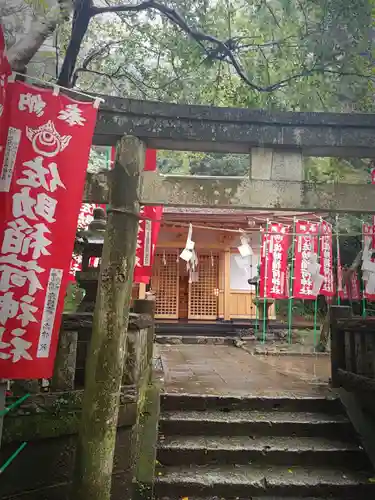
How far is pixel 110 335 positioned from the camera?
11.9 feet

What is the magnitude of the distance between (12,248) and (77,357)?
1.83m

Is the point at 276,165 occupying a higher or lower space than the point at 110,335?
higher

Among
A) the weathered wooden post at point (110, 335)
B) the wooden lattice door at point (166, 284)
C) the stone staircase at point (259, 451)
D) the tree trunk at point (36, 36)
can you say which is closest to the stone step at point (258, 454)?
the stone staircase at point (259, 451)

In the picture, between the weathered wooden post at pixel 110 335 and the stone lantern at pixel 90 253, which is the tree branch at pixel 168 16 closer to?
the stone lantern at pixel 90 253

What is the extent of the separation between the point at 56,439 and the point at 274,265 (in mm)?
9121

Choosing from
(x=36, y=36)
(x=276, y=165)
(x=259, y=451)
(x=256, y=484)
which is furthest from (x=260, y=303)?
(x=36, y=36)

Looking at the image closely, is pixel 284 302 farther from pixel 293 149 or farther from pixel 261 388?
pixel 293 149

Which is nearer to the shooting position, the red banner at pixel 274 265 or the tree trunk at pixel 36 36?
the tree trunk at pixel 36 36

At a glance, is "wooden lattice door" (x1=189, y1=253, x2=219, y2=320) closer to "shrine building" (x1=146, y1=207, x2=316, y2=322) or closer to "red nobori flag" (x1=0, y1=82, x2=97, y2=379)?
"shrine building" (x1=146, y1=207, x2=316, y2=322)

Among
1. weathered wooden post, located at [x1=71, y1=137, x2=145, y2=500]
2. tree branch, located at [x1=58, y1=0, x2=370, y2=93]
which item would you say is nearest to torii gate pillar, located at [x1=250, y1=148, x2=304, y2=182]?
weathered wooden post, located at [x1=71, y1=137, x2=145, y2=500]

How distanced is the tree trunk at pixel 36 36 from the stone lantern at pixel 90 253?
2.25m

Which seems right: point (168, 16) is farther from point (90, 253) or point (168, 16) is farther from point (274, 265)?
point (274, 265)

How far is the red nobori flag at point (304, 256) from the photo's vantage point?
10450 mm

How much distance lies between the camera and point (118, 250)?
3.77m
